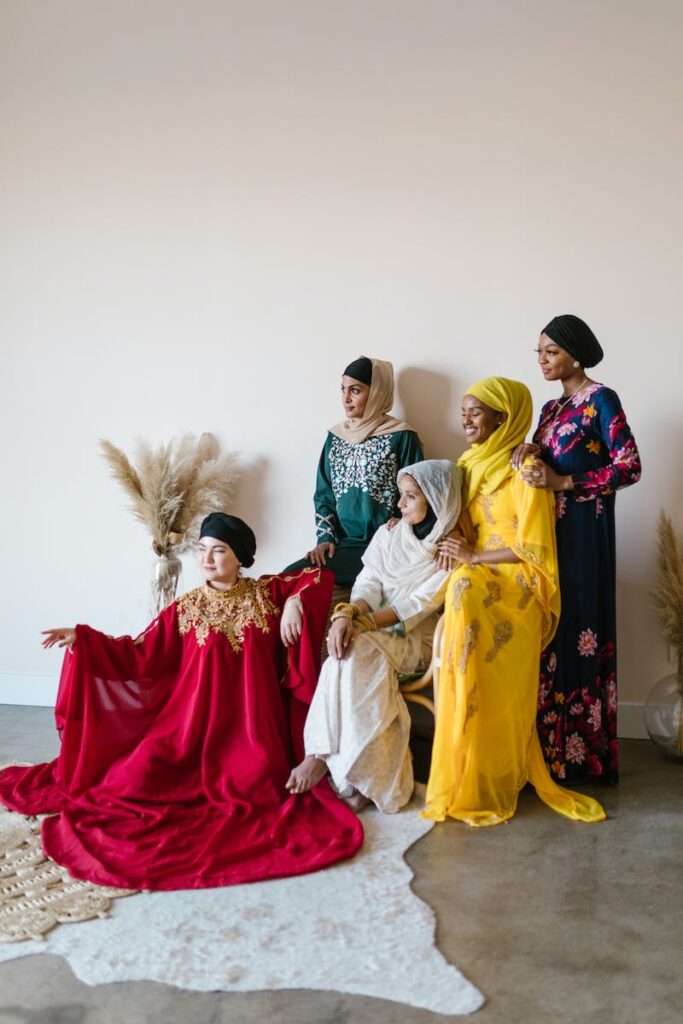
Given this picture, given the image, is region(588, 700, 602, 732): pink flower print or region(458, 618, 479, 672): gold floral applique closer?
region(458, 618, 479, 672): gold floral applique

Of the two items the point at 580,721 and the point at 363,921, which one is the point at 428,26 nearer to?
the point at 580,721

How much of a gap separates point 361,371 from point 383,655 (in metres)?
1.27

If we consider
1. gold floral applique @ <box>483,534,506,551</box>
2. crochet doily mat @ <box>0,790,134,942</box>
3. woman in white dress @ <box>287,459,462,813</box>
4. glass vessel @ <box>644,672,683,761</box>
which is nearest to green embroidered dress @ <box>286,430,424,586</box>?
woman in white dress @ <box>287,459,462,813</box>

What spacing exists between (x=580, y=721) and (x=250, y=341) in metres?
2.19

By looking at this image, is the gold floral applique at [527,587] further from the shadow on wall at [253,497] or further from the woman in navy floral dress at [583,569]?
the shadow on wall at [253,497]

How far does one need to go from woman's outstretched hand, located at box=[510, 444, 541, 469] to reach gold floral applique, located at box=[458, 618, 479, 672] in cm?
60

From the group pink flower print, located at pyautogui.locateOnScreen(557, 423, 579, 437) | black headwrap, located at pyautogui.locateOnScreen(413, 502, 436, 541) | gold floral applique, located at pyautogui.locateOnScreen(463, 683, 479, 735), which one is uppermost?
pink flower print, located at pyautogui.locateOnScreen(557, 423, 579, 437)

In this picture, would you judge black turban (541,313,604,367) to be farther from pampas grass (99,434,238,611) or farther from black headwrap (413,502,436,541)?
pampas grass (99,434,238,611)

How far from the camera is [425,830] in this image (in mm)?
2873

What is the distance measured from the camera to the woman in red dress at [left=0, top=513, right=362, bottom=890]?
2.81m

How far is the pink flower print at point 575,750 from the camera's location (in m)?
3.32

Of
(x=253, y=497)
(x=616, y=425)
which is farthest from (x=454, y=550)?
(x=253, y=497)

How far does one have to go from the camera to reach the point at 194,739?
10.1 ft

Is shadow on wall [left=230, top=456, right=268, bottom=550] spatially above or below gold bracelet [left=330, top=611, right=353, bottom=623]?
above
